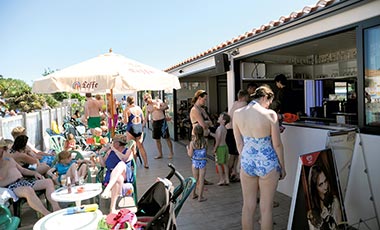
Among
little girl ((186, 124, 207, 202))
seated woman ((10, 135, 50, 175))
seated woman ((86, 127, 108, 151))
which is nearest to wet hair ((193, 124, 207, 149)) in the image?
little girl ((186, 124, 207, 202))

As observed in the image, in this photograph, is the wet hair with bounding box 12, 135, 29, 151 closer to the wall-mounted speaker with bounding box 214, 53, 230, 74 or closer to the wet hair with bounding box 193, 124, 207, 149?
the wet hair with bounding box 193, 124, 207, 149

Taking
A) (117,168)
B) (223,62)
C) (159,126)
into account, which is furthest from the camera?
(159,126)

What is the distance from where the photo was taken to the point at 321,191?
2.50m

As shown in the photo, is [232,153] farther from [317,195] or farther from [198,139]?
[317,195]

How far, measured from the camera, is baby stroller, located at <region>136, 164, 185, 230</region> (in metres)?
2.11

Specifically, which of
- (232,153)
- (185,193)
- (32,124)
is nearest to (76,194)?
(185,193)

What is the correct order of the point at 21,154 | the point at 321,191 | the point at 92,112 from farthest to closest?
the point at 92,112 < the point at 21,154 < the point at 321,191

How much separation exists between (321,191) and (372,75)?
137 centimetres

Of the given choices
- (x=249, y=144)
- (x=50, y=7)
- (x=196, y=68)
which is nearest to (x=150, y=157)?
(x=196, y=68)

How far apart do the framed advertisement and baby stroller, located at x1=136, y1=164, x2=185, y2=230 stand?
1032 millimetres

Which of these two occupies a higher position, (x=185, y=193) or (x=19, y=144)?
(x=19, y=144)

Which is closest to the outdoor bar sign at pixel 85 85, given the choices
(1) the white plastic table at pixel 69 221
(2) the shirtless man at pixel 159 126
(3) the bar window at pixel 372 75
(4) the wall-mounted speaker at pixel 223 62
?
(1) the white plastic table at pixel 69 221

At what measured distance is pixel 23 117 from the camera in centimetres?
682

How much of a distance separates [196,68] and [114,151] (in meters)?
4.19
